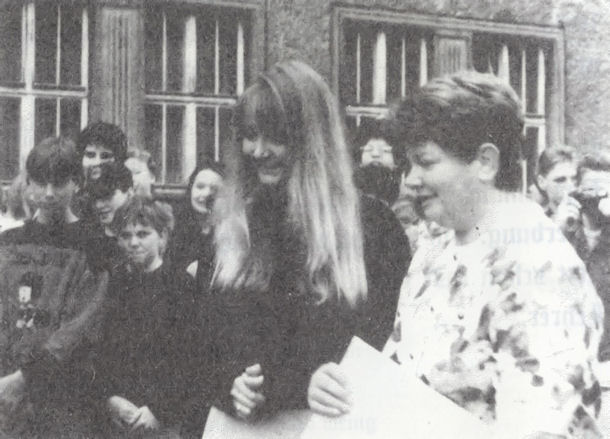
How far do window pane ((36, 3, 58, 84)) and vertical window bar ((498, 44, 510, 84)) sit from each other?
6.01 feet

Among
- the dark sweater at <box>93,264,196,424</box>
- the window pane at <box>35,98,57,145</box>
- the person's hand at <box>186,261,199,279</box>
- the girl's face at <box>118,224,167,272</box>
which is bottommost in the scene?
the dark sweater at <box>93,264,196,424</box>

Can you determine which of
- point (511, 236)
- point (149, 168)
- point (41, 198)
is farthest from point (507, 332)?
point (41, 198)

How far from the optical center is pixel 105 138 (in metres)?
3.58

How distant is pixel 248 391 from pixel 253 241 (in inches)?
23.3

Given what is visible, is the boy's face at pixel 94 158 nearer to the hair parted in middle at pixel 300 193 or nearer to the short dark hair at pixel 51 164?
the short dark hair at pixel 51 164

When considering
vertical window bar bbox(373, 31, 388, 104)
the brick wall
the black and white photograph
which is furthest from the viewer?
the brick wall

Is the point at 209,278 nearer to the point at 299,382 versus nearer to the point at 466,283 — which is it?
the point at 299,382

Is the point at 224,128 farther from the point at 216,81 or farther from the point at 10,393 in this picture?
the point at 10,393

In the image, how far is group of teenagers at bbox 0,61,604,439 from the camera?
11.6 ft

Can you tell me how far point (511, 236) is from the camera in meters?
3.61

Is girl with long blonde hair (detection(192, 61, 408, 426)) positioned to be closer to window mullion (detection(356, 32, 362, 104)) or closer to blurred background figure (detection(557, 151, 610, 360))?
window mullion (detection(356, 32, 362, 104))

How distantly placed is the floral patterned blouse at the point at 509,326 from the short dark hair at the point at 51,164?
55.9 inches

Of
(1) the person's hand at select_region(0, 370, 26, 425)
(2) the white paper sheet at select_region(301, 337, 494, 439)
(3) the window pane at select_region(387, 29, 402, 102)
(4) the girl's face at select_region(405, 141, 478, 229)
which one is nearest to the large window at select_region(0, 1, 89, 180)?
(1) the person's hand at select_region(0, 370, 26, 425)

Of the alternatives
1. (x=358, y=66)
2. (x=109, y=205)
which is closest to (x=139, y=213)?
(x=109, y=205)
